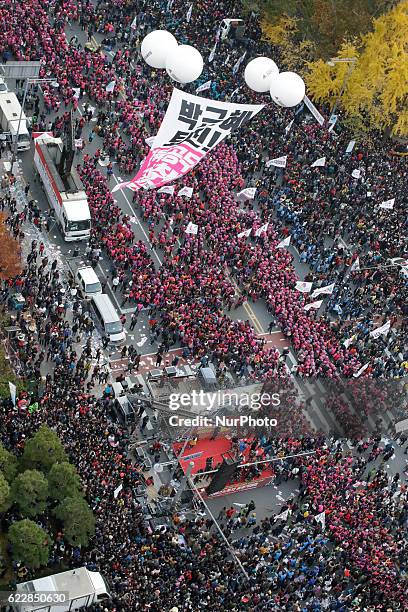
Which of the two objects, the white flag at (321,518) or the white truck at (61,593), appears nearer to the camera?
the white truck at (61,593)

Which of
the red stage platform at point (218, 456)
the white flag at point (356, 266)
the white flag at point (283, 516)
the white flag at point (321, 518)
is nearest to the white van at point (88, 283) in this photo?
the red stage platform at point (218, 456)

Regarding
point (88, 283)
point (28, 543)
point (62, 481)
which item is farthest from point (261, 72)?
point (28, 543)

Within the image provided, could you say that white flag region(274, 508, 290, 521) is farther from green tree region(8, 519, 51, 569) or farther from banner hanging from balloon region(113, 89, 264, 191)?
banner hanging from balloon region(113, 89, 264, 191)

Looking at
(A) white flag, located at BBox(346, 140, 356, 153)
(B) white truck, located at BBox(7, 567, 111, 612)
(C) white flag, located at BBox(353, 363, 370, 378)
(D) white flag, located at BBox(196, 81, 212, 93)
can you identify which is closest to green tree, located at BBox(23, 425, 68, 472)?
(B) white truck, located at BBox(7, 567, 111, 612)

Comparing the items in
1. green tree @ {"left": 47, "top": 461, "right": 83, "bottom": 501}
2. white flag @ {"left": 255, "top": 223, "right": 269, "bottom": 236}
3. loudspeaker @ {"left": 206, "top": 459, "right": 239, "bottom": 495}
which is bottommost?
loudspeaker @ {"left": 206, "top": 459, "right": 239, "bottom": 495}

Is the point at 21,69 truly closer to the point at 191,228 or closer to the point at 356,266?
the point at 191,228

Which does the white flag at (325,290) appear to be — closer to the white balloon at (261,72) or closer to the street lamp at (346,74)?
the white balloon at (261,72)
